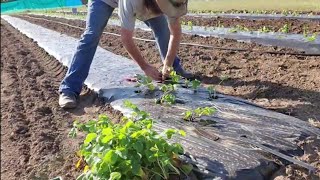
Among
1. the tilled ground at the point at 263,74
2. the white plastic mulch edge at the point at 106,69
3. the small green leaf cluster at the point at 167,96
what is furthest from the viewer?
the white plastic mulch edge at the point at 106,69

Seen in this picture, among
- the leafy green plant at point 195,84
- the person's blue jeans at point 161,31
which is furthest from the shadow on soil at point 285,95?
the leafy green plant at point 195,84

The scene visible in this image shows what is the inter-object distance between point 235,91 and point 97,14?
60.2 inches

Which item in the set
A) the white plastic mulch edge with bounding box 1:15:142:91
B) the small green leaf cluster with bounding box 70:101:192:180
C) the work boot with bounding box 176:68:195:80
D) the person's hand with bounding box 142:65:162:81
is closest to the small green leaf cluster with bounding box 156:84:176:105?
the person's hand with bounding box 142:65:162:81

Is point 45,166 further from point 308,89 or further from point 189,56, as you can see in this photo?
point 189,56

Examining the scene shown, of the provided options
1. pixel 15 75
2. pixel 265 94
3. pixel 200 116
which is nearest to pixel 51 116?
pixel 200 116

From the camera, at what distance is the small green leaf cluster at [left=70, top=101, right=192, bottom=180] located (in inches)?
86.5

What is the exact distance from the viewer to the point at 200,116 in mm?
3268

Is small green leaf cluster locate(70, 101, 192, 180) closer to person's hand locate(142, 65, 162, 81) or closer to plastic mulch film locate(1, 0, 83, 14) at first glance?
person's hand locate(142, 65, 162, 81)

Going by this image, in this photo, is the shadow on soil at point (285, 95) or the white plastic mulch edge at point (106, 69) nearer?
the shadow on soil at point (285, 95)

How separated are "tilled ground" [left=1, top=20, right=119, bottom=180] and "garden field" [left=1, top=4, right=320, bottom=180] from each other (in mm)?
11

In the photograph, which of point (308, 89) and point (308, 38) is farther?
point (308, 38)

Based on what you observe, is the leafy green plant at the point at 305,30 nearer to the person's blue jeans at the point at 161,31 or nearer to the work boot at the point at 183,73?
the work boot at the point at 183,73

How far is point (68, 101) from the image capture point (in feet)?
14.2

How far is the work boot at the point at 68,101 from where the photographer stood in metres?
4.33
